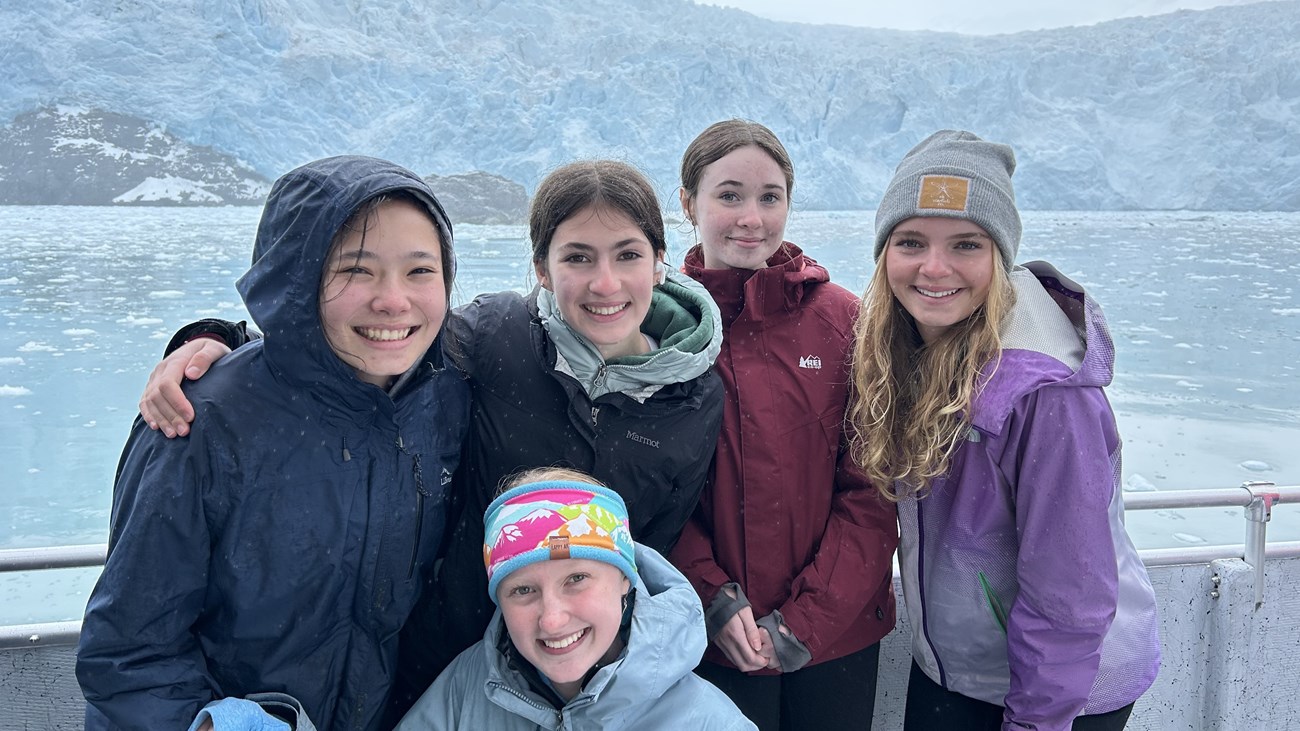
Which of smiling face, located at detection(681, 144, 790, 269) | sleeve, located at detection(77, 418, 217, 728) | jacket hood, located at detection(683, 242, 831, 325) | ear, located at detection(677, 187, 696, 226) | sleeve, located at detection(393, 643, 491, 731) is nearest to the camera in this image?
sleeve, located at detection(77, 418, 217, 728)

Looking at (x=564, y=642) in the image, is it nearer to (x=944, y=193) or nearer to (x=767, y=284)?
(x=767, y=284)

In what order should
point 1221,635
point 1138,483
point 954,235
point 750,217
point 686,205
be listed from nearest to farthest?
point 954,235
point 750,217
point 686,205
point 1221,635
point 1138,483

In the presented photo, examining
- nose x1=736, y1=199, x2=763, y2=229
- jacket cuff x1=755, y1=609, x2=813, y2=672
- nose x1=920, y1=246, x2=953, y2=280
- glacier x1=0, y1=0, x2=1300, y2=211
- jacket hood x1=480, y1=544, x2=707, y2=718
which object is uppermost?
glacier x1=0, y1=0, x2=1300, y2=211

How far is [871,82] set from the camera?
2884 cm

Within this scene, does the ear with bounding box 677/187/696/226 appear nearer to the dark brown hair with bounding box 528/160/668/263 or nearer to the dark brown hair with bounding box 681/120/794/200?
the dark brown hair with bounding box 681/120/794/200

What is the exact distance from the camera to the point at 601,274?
145cm

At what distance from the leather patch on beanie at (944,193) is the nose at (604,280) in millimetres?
544

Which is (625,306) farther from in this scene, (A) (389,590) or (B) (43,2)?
(B) (43,2)

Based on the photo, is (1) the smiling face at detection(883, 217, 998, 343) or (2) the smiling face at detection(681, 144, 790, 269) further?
(2) the smiling face at detection(681, 144, 790, 269)

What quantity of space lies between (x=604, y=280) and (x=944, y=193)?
0.60 metres

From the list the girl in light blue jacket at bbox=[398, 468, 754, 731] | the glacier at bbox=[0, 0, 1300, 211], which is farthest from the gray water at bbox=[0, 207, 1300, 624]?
the glacier at bbox=[0, 0, 1300, 211]

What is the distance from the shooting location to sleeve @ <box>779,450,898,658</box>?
5.00ft

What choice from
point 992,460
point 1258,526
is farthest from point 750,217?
point 1258,526

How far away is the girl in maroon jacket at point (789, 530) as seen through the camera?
154cm
